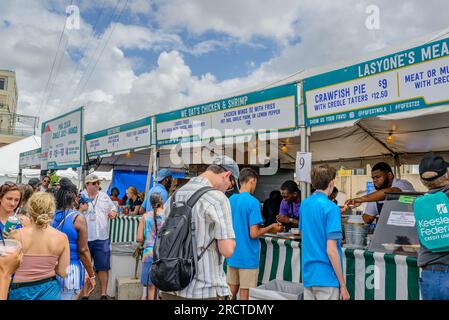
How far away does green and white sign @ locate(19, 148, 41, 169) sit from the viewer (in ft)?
51.8

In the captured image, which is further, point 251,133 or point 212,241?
point 251,133

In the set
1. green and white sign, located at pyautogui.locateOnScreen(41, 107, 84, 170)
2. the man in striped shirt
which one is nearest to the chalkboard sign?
Answer: the man in striped shirt

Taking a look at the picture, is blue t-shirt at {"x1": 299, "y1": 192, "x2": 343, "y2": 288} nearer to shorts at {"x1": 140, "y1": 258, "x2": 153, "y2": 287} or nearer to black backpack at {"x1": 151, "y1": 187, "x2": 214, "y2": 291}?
black backpack at {"x1": 151, "y1": 187, "x2": 214, "y2": 291}

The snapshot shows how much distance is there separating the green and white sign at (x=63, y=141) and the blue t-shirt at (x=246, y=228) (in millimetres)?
7281

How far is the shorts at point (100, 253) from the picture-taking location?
18.9 feet

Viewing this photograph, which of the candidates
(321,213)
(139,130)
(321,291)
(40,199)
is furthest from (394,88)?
(139,130)

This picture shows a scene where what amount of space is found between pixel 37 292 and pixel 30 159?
51.9 feet

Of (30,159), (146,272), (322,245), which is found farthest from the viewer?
(30,159)

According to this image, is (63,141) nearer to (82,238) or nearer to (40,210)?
(82,238)

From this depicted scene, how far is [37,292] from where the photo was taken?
9.27ft

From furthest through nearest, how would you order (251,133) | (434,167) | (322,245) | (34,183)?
(34,183)
(251,133)
(322,245)
(434,167)

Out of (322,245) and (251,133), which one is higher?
(251,133)

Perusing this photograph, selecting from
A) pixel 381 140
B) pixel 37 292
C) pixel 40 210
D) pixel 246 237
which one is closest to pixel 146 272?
pixel 246 237

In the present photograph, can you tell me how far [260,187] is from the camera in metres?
9.84
